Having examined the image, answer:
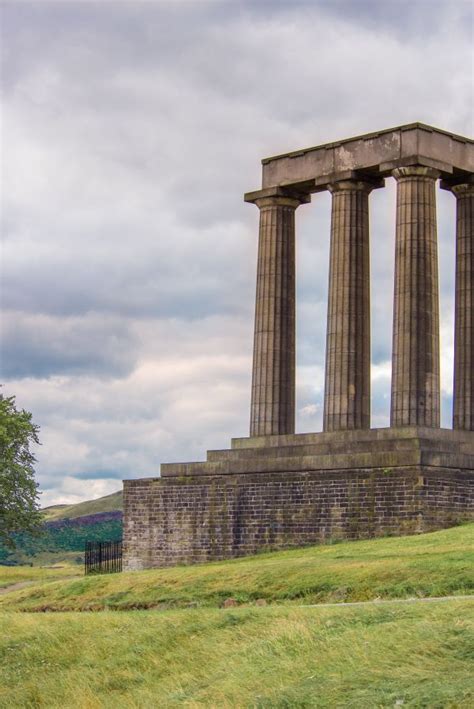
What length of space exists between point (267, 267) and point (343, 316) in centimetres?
503

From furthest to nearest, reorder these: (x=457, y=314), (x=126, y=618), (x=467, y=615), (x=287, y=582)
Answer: (x=457, y=314) → (x=287, y=582) → (x=126, y=618) → (x=467, y=615)

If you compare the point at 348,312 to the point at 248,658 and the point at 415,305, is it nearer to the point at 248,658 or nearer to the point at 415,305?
the point at 415,305

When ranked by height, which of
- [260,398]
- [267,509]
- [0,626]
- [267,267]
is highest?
[267,267]

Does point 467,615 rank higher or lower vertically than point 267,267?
lower

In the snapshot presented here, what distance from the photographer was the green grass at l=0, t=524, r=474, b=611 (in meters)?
36.3

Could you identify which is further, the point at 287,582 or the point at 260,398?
the point at 260,398

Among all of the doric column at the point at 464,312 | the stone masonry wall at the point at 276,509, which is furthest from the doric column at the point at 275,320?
the doric column at the point at 464,312

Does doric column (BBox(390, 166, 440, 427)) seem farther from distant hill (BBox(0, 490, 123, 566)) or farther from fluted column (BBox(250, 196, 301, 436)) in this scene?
distant hill (BBox(0, 490, 123, 566))

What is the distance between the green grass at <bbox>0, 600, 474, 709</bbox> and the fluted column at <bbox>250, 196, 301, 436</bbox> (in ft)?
76.0

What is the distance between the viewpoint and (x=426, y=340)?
173ft

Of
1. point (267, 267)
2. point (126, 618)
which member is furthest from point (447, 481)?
point (126, 618)

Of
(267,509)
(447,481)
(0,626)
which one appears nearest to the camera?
(0,626)

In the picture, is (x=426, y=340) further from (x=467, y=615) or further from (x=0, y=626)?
(x=467, y=615)

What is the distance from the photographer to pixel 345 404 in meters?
54.2
